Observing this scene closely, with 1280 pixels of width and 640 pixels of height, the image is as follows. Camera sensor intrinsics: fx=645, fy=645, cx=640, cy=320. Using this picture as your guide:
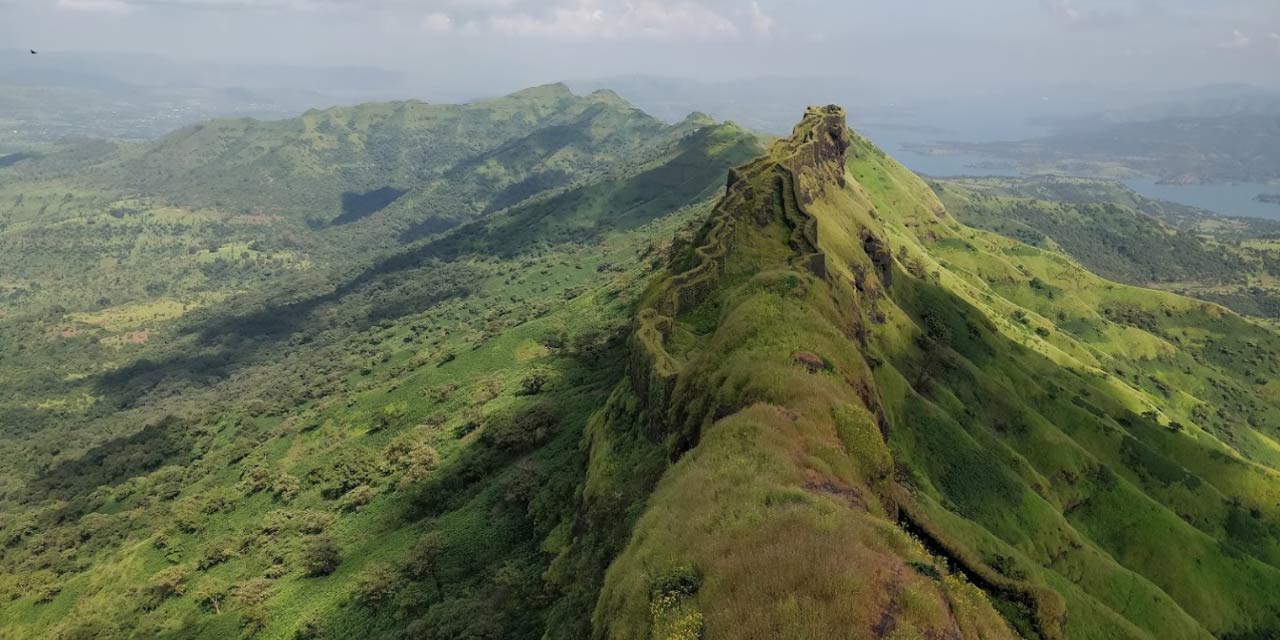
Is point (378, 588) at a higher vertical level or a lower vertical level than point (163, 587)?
higher

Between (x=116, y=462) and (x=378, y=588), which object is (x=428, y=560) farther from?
(x=116, y=462)

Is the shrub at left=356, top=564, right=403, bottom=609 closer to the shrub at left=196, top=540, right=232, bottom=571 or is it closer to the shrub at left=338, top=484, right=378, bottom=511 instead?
the shrub at left=338, top=484, right=378, bottom=511

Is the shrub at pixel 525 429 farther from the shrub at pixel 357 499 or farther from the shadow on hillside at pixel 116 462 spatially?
the shadow on hillside at pixel 116 462

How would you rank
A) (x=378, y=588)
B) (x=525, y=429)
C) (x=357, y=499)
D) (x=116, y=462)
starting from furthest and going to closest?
(x=116, y=462)
(x=357, y=499)
(x=525, y=429)
(x=378, y=588)

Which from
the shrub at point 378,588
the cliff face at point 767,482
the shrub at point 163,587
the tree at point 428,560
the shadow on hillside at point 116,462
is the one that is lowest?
the shadow on hillside at point 116,462

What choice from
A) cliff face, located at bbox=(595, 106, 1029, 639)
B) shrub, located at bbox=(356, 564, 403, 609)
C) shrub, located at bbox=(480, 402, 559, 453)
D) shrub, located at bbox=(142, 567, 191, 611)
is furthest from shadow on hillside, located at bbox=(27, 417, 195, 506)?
cliff face, located at bbox=(595, 106, 1029, 639)

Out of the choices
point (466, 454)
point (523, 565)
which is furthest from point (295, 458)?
point (523, 565)

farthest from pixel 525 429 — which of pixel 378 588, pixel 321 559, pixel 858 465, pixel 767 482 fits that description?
pixel 767 482

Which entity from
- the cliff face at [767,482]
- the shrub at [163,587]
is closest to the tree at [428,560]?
the cliff face at [767,482]

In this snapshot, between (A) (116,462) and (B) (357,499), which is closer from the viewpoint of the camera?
(B) (357,499)
